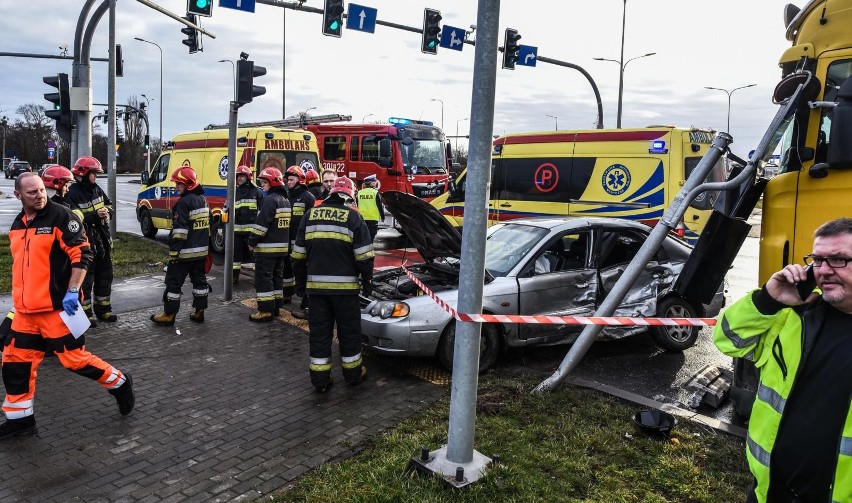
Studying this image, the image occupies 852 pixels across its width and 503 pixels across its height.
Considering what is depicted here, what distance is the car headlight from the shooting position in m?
5.82

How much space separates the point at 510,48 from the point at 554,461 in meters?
15.8

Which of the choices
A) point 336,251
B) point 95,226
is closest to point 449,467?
point 336,251

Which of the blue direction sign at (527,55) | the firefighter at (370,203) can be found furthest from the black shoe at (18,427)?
the blue direction sign at (527,55)

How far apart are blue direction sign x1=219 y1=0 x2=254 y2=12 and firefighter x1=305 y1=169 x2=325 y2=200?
18.5ft

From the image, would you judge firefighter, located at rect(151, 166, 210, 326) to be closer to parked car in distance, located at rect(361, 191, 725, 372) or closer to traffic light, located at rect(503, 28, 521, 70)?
parked car in distance, located at rect(361, 191, 725, 372)

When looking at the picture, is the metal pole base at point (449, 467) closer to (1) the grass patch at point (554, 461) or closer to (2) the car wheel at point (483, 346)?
(1) the grass patch at point (554, 461)

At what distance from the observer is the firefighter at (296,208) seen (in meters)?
8.21

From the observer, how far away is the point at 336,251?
5.52 metres

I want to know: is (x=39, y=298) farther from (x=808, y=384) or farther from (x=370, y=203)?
(x=370, y=203)

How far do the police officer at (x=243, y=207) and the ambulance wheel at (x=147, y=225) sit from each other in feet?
18.9

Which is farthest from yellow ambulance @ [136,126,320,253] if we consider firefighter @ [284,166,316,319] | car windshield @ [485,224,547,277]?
car windshield @ [485,224,547,277]

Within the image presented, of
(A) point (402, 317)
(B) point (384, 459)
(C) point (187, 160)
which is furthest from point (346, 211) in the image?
(C) point (187, 160)

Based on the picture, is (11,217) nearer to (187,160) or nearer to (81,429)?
(187,160)

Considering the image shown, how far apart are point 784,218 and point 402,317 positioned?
3.20 meters
